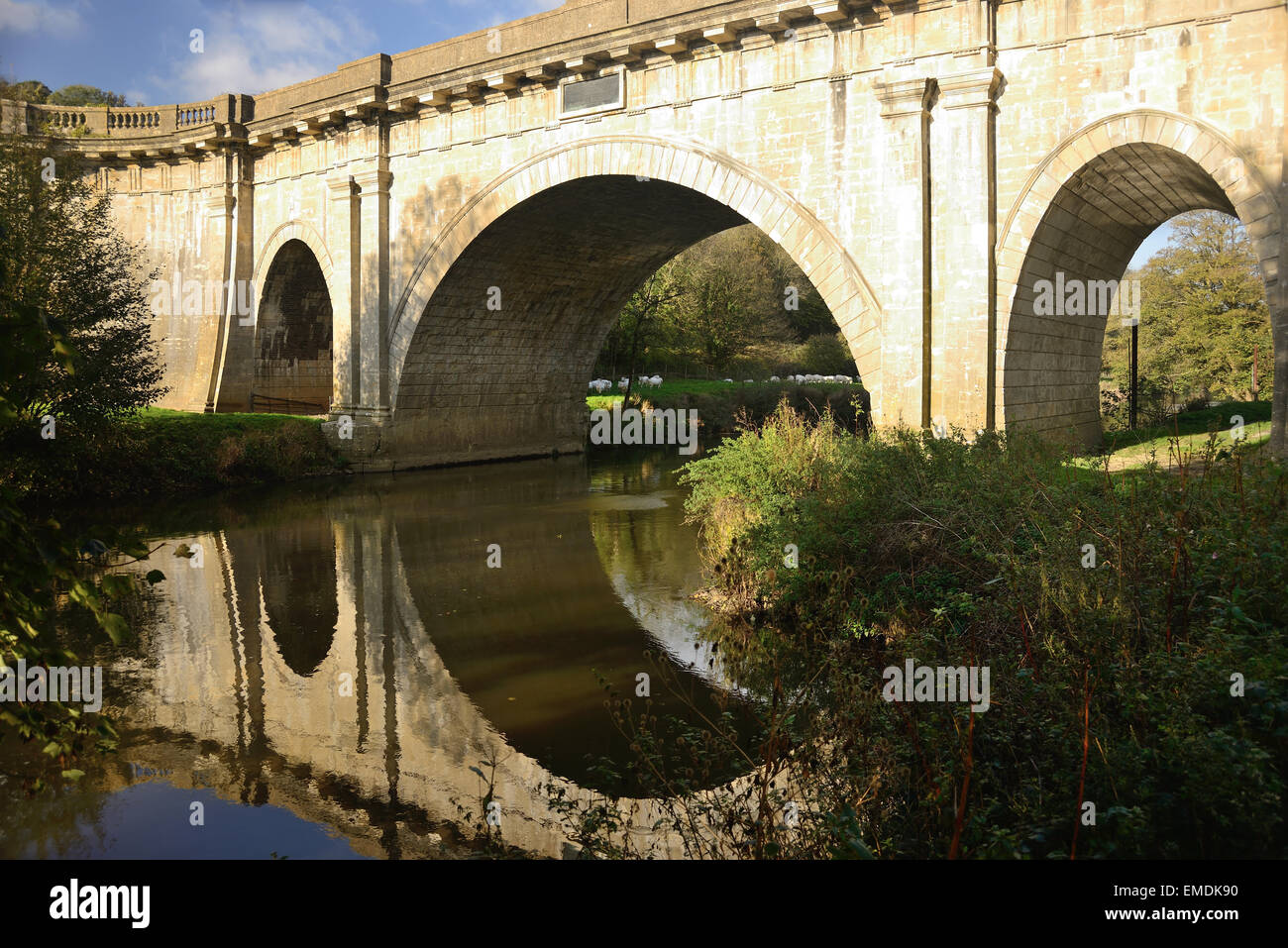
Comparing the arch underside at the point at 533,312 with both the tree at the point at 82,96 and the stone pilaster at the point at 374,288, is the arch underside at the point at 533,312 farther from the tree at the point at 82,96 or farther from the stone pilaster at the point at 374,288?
the tree at the point at 82,96

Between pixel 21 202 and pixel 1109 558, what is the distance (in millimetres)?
15257

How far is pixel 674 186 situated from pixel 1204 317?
12.7 m

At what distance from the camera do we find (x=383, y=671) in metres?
7.41

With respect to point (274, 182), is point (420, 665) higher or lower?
lower

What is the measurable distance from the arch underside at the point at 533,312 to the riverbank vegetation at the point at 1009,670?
31.4 feet

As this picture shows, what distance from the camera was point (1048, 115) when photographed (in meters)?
11.1

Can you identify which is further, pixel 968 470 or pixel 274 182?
pixel 274 182

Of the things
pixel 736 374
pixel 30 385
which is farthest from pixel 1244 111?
pixel 736 374

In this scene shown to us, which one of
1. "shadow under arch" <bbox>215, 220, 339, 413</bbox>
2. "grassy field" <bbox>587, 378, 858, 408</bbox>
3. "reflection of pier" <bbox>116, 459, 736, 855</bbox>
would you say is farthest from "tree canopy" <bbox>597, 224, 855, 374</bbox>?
"reflection of pier" <bbox>116, 459, 736, 855</bbox>

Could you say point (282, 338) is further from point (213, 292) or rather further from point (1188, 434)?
point (1188, 434)

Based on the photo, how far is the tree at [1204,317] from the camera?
20.6 meters

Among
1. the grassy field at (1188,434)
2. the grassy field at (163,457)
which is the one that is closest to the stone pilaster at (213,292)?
the grassy field at (163,457)

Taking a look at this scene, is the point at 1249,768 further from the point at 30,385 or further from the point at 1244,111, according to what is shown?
the point at 30,385
